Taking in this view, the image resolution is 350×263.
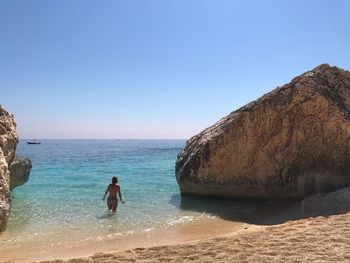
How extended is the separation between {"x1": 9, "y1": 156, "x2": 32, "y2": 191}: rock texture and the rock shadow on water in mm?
10240

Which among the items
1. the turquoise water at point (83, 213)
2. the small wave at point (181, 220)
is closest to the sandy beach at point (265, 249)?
the turquoise water at point (83, 213)

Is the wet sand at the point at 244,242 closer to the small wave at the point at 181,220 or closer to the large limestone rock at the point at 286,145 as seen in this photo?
the small wave at the point at 181,220

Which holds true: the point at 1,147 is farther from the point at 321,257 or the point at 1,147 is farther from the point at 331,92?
the point at 331,92

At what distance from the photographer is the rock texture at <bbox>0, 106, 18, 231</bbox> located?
33.4ft

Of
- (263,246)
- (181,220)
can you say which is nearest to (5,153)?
(181,220)

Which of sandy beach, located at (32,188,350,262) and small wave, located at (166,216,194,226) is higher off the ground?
sandy beach, located at (32,188,350,262)

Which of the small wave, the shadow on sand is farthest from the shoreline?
the shadow on sand

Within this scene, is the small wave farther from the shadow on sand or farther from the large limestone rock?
the large limestone rock

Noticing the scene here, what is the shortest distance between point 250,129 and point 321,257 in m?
8.22

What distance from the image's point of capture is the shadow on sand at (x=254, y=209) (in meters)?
11.0

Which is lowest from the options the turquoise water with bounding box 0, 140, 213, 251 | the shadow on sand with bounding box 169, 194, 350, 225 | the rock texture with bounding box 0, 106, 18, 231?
the turquoise water with bounding box 0, 140, 213, 251

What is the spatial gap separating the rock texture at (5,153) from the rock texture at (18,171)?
805 centimetres

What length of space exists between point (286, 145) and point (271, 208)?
2.53 metres

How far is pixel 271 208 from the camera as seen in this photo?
12.9 metres
